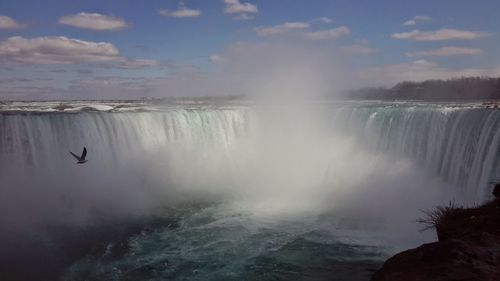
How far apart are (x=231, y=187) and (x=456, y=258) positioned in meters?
17.0

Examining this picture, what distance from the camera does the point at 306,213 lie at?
16.3 m

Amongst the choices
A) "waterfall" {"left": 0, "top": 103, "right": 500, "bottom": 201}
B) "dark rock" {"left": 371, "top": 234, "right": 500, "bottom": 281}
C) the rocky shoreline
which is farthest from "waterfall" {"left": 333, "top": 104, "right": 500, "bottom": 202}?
"dark rock" {"left": 371, "top": 234, "right": 500, "bottom": 281}

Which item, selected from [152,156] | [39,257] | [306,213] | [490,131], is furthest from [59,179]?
[490,131]

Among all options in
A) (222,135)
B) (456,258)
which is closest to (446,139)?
(222,135)

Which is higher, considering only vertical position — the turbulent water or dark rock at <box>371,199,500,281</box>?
dark rock at <box>371,199,500,281</box>

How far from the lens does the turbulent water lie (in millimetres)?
11500

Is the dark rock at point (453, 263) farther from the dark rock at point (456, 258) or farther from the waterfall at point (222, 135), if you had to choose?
the waterfall at point (222, 135)

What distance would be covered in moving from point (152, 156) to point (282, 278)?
13.6 metres

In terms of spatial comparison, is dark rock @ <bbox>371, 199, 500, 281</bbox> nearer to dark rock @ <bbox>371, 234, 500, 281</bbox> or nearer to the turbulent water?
dark rock @ <bbox>371, 234, 500, 281</bbox>

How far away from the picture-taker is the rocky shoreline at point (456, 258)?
16.9ft

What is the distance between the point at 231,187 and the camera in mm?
21984

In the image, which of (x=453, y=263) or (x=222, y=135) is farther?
(x=222, y=135)

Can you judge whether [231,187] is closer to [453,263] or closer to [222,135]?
[222,135]

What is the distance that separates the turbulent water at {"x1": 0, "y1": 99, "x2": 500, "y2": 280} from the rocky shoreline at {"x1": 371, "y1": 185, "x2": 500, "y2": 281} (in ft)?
12.1
